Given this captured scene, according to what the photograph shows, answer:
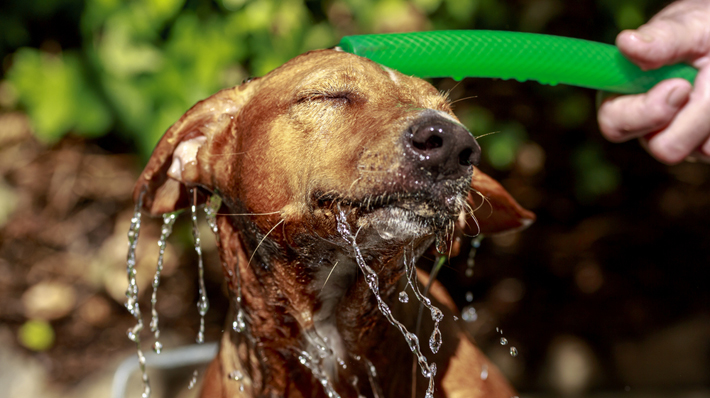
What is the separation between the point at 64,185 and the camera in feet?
11.0

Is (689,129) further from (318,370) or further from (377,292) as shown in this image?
(318,370)

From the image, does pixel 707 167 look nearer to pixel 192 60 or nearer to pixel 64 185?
pixel 192 60

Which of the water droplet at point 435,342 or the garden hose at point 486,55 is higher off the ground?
the garden hose at point 486,55

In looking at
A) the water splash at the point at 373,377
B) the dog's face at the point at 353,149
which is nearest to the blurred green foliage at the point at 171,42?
the dog's face at the point at 353,149

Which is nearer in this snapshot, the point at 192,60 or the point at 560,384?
the point at 192,60

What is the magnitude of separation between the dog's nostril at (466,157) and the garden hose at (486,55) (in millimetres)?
515

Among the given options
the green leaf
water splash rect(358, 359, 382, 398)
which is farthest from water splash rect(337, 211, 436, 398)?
the green leaf

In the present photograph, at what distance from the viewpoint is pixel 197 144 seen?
1745 millimetres

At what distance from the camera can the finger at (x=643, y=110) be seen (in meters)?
1.89

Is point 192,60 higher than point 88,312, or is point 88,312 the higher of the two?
point 192,60

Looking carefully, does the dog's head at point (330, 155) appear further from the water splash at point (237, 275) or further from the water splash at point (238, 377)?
the water splash at point (238, 377)

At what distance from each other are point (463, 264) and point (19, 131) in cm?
250

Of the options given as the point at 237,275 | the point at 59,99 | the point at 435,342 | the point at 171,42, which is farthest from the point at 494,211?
the point at 59,99

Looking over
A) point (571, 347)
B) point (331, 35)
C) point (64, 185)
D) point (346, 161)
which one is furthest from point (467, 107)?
point (64, 185)
